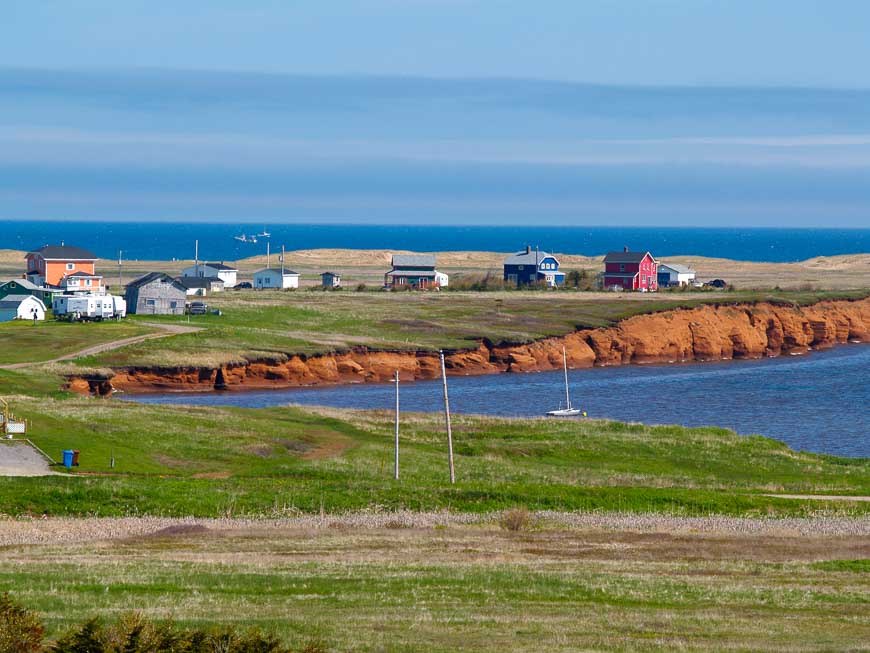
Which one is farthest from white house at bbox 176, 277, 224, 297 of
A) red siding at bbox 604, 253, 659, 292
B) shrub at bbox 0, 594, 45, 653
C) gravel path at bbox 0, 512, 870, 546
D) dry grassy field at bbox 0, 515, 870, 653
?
shrub at bbox 0, 594, 45, 653

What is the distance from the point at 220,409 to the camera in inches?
2453

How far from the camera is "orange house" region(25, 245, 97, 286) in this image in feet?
399

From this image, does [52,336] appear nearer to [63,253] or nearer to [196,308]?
[196,308]

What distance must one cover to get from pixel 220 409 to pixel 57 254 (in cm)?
6671

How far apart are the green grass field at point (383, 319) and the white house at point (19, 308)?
9475mm

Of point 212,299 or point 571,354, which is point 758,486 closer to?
point 571,354

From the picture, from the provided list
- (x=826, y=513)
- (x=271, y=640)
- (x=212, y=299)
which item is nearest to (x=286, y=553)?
(x=271, y=640)

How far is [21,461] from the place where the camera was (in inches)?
1740

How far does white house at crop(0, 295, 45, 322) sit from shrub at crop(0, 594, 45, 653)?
89051 millimetres

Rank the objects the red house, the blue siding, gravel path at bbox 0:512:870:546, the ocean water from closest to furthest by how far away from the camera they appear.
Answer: gravel path at bbox 0:512:870:546 < the ocean water < the red house < the blue siding

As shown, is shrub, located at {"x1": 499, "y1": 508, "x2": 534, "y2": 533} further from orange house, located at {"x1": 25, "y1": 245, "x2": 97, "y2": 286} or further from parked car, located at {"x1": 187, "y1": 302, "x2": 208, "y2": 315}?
orange house, located at {"x1": 25, "y1": 245, "x2": 97, "y2": 286}

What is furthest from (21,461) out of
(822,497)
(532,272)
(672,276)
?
(672,276)

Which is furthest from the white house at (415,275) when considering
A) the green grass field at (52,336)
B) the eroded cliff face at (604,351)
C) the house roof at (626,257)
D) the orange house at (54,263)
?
the green grass field at (52,336)

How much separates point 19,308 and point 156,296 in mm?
12133
